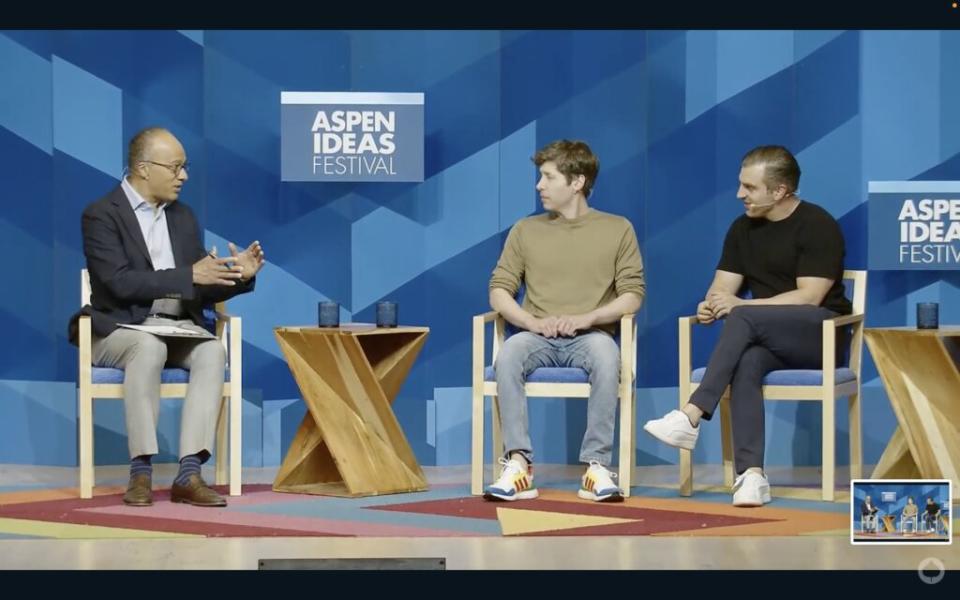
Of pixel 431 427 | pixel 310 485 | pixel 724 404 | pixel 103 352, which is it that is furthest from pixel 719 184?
pixel 103 352

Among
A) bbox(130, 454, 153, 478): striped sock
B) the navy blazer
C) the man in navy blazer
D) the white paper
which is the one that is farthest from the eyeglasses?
bbox(130, 454, 153, 478): striped sock

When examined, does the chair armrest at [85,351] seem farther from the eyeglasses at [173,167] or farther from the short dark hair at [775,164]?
the short dark hair at [775,164]

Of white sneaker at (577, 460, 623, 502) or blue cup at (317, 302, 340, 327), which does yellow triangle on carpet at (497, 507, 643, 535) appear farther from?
blue cup at (317, 302, 340, 327)

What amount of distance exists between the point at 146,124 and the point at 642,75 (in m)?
2.13

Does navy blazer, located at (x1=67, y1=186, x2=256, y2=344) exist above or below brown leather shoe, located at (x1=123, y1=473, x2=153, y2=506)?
above

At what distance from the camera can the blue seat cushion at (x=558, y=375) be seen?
22.2ft

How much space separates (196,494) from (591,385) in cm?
153

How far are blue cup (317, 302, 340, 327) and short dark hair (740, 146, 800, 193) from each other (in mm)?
1705

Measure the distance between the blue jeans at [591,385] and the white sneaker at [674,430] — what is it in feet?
0.74

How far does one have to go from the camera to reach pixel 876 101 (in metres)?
7.62

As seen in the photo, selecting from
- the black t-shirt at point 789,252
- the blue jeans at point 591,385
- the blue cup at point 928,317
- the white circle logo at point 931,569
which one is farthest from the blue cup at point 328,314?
the white circle logo at point 931,569

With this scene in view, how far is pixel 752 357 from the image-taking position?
6.71 meters

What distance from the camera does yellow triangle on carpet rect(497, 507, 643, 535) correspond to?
598 centimetres

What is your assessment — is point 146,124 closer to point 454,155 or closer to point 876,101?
point 454,155
